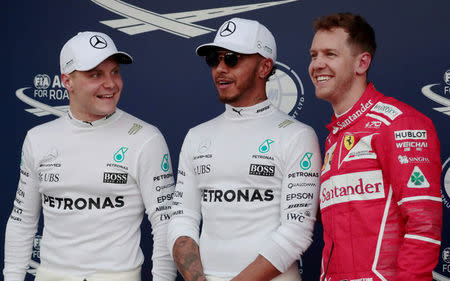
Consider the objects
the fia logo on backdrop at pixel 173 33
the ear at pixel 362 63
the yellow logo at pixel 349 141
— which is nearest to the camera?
the yellow logo at pixel 349 141

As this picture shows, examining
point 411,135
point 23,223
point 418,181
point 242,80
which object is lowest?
point 23,223

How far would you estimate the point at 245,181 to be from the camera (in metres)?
2.46

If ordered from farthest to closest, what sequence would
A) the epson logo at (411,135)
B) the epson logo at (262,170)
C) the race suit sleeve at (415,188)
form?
the epson logo at (262,170) < the epson logo at (411,135) < the race suit sleeve at (415,188)

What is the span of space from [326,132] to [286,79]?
0.34 m

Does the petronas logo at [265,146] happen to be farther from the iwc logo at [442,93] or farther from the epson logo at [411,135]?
the iwc logo at [442,93]

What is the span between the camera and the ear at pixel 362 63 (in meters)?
2.33

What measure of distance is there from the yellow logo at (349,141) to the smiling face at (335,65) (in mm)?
173

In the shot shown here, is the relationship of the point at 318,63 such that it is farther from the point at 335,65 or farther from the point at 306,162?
the point at 306,162

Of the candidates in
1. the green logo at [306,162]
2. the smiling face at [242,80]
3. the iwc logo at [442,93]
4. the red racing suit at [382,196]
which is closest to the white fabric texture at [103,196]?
the smiling face at [242,80]

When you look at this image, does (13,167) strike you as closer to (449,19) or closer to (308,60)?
(308,60)

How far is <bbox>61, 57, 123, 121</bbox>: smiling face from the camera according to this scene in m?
2.76

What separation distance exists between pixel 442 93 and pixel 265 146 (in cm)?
105

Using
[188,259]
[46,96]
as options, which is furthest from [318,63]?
[46,96]

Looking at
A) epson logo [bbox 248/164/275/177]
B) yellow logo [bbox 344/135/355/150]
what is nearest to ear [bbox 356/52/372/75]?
yellow logo [bbox 344/135/355/150]
